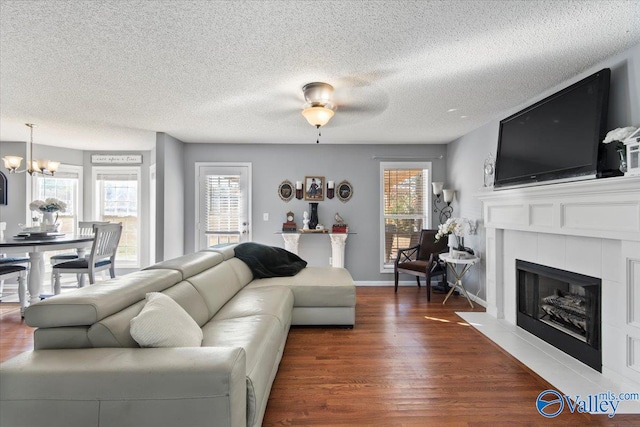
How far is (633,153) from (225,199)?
4900 mm

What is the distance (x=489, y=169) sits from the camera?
13.1 ft

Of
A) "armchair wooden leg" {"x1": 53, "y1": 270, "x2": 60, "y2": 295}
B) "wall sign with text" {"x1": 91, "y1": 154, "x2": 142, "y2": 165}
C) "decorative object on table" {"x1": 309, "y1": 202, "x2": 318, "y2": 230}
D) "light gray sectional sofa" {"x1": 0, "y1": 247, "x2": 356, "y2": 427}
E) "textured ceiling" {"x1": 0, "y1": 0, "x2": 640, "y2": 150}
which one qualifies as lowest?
"armchair wooden leg" {"x1": 53, "y1": 270, "x2": 60, "y2": 295}

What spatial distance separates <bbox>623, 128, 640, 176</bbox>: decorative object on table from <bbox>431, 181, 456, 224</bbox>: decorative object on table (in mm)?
2916

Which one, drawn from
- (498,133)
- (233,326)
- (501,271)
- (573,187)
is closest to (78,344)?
(233,326)

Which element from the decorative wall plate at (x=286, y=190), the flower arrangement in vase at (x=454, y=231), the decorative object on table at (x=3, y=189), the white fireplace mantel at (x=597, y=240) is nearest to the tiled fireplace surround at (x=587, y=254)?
the white fireplace mantel at (x=597, y=240)

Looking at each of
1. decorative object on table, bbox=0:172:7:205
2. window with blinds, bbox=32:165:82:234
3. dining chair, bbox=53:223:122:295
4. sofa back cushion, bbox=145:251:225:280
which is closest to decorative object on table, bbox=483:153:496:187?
sofa back cushion, bbox=145:251:225:280

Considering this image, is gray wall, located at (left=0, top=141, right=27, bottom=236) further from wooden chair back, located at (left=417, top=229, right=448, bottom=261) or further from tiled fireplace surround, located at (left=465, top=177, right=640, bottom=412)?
tiled fireplace surround, located at (left=465, top=177, right=640, bottom=412)

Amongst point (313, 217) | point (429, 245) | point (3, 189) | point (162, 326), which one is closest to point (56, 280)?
point (3, 189)

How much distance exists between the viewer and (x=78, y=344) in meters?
1.49

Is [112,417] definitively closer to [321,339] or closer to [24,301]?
[321,339]

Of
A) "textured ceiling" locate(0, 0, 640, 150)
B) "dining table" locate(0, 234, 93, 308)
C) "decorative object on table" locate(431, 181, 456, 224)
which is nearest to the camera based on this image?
"textured ceiling" locate(0, 0, 640, 150)

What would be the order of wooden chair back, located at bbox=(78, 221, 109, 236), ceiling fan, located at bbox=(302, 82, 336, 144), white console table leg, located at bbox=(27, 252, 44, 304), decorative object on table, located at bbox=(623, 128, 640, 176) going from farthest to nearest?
wooden chair back, located at bbox=(78, 221, 109, 236)
white console table leg, located at bbox=(27, 252, 44, 304)
ceiling fan, located at bbox=(302, 82, 336, 144)
decorative object on table, located at bbox=(623, 128, 640, 176)

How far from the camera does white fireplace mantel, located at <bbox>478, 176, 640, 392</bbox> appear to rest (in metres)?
2.11

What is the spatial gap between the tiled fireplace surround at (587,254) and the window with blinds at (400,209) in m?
1.98
